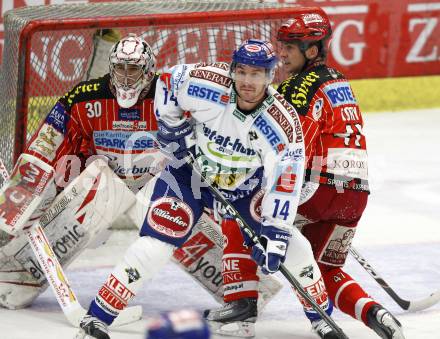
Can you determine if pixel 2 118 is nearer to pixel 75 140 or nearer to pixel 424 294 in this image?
pixel 75 140

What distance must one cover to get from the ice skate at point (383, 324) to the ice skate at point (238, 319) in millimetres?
438

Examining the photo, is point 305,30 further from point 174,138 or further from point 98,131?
point 98,131

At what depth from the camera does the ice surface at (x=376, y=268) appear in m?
4.65

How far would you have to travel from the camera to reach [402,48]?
28.9 ft

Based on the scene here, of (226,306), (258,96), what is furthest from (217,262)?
(258,96)

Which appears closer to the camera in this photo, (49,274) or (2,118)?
(49,274)

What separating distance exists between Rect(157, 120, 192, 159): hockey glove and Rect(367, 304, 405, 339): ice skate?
87 cm

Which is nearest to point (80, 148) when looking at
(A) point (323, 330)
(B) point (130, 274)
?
(B) point (130, 274)

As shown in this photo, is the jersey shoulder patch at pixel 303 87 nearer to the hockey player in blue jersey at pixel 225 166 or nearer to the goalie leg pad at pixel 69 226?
the hockey player in blue jersey at pixel 225 166

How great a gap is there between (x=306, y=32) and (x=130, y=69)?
662 mm

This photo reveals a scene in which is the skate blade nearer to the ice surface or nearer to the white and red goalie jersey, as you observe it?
the ice surface

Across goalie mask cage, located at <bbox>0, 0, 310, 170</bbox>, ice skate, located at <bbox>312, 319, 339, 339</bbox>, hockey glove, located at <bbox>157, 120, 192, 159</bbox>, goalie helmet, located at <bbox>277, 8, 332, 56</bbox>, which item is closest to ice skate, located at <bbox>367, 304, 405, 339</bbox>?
ice skate, located at <bbox>312, 319, 339, 339</bbox>

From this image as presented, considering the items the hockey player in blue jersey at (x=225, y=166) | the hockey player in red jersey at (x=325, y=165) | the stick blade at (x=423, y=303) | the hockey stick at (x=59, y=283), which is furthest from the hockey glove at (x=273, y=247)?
the stick blade at (x=423, y=303)

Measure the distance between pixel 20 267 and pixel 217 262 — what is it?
768 mm
